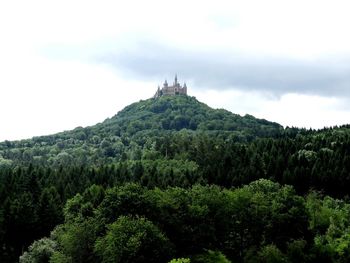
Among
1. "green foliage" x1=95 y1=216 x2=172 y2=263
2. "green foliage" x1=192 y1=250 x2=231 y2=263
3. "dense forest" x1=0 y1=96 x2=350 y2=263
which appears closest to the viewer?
"green foliage" x1=95 y1=216 x2=172 y2=263

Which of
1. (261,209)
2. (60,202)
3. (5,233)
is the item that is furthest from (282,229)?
(5,233)

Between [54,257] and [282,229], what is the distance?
3443cm

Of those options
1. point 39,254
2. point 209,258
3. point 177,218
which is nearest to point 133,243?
point 177,218

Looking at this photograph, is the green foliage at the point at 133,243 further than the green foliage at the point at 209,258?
No

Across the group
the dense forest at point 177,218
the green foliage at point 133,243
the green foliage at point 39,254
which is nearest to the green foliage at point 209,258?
the dense forest at point 177,218

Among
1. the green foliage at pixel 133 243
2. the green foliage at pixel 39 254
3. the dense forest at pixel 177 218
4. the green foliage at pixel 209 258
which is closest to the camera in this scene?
the green foliage at pixel 133 243

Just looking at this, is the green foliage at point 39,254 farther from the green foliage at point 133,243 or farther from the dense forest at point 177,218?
the green foliage at point 133,243

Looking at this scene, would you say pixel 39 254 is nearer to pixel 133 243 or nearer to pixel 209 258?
pixel 133 243

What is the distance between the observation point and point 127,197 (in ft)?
213

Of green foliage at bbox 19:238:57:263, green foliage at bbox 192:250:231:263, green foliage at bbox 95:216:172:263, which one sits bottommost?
green foliage at bbox 192:250:231:263

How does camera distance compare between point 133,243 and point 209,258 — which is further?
point 209,258

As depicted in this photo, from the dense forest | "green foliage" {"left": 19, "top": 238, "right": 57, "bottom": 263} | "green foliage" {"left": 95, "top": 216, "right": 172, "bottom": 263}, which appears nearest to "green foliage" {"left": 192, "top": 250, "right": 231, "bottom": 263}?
the dense forest

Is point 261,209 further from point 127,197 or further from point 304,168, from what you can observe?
point 304,168

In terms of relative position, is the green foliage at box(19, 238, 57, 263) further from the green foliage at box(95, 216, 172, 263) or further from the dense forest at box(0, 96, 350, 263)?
the green foliage at box(95, 216, 172, 263)
